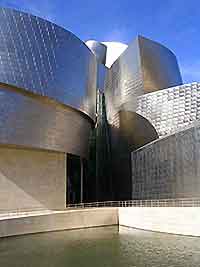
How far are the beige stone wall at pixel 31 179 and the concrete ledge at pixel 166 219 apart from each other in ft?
18.7

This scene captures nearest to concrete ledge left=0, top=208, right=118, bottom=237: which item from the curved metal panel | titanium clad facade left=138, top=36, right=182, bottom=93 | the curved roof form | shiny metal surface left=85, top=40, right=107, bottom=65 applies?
the curved metal panel

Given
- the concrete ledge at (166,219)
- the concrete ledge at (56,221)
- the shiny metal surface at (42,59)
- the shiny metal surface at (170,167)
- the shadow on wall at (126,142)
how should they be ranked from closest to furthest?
the concrete ledge at (166,219), the concrete ledge at (56,221), the shiny metal surface at (170,167), the shiny metal surface at (42,59), the shadow on wall at (126,142)

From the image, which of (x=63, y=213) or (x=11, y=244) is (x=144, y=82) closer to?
(x=63, y=213)

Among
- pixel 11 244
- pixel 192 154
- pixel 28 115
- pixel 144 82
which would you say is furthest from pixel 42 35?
pixel 11 244

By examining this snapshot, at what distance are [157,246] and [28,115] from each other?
10.8 m

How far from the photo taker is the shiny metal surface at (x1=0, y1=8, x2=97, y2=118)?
723 inches

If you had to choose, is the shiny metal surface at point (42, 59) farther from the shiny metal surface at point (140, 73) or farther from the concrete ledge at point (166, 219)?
the concrete ledge at point (166, 219)

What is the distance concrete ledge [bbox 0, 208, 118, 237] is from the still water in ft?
1.82

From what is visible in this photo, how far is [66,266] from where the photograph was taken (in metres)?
9.10

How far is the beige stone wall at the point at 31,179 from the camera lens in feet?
62.8

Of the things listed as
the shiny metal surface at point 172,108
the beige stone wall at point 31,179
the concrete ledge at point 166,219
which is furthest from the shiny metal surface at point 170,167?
the beige stone wall at point 31,179

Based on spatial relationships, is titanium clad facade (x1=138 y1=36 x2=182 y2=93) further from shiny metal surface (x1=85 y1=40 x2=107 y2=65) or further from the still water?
the still water

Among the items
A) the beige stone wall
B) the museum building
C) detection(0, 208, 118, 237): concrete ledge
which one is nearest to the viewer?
detection(0, 208, 118, 237): concrete ledge

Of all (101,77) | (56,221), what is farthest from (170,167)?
(101,77)
